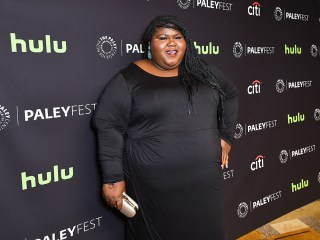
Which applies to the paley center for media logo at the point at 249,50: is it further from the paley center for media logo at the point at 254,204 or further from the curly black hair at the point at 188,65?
the paley center for media logo at the point at 254,204

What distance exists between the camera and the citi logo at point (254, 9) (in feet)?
8.35

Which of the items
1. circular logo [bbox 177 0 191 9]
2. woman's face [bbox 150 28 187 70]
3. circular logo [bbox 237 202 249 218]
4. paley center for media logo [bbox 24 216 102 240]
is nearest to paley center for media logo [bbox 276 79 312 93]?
circular logo [bbox 237 202 249 218]

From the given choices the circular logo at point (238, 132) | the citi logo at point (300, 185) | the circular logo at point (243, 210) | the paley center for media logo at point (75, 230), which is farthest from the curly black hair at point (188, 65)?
the citi logo at point (300, 185)

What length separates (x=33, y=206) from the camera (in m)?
1.66

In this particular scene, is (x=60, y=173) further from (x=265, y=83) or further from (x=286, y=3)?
(x=286, y=3)

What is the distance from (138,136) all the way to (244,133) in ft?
3.85

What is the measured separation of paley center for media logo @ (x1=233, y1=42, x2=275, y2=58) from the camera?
2.48 m

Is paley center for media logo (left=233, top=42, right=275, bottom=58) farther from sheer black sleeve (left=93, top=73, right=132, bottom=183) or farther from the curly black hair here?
sheer black sleeve (left=93, top=73, right=132, bottom=183)

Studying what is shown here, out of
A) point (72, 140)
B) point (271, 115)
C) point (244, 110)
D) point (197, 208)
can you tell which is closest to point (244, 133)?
point (244, 110)

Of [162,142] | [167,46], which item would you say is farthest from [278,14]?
[162,142]

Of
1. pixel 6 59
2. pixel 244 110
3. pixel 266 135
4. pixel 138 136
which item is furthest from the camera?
pixel 266 135

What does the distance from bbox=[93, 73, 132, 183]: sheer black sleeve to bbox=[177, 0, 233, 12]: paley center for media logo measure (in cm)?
84

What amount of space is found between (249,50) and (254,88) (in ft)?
0.95

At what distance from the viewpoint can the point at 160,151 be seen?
1.62 meters
